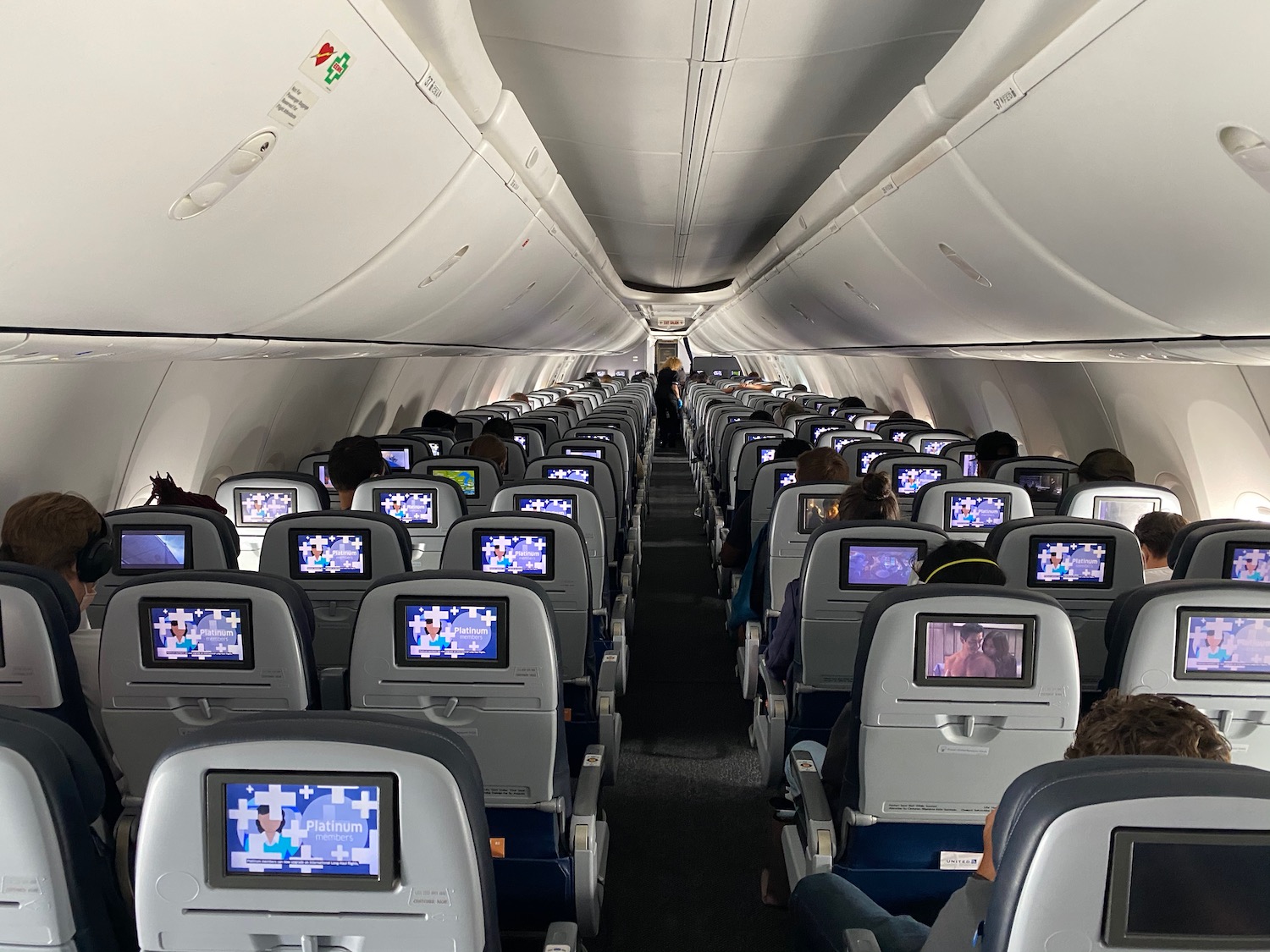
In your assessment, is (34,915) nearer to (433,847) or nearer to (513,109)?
(433,847)

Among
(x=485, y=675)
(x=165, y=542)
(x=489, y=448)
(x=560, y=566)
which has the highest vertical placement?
(x=489, y=448)

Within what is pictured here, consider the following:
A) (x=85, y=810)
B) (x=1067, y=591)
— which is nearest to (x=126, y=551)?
(x=85, y=810)

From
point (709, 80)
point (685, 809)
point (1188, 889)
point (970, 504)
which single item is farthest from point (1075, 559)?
point (1188, 889)

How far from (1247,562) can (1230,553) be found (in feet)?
0.26

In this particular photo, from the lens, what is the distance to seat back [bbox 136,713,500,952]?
191 cm

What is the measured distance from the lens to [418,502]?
6492 millimetres

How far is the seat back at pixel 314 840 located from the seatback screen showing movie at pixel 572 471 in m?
6.02

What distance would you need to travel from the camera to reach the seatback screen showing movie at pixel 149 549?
16.9ft

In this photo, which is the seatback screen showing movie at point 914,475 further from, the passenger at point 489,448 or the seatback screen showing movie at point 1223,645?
the seatback screen showing movie at point 1223,645

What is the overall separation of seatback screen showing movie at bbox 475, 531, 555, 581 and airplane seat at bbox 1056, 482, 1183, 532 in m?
3.07

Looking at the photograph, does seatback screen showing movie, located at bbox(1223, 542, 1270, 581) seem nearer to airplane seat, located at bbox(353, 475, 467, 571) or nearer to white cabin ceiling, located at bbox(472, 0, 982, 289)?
white cabin ceiling, located at bbox(472, 0, 982, 289)

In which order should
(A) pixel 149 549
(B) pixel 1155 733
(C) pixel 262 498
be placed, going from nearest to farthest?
(B) pixel 1155 733 < (A) pixel 149 549 < (C) pixel 262 498

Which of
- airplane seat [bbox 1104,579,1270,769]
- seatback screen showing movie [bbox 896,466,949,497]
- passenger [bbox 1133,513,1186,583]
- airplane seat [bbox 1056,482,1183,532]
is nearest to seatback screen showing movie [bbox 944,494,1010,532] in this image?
airplane seat [bbox 1056,482,1183,532]

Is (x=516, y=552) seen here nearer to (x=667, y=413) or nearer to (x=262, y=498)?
(x=262, y=498)
